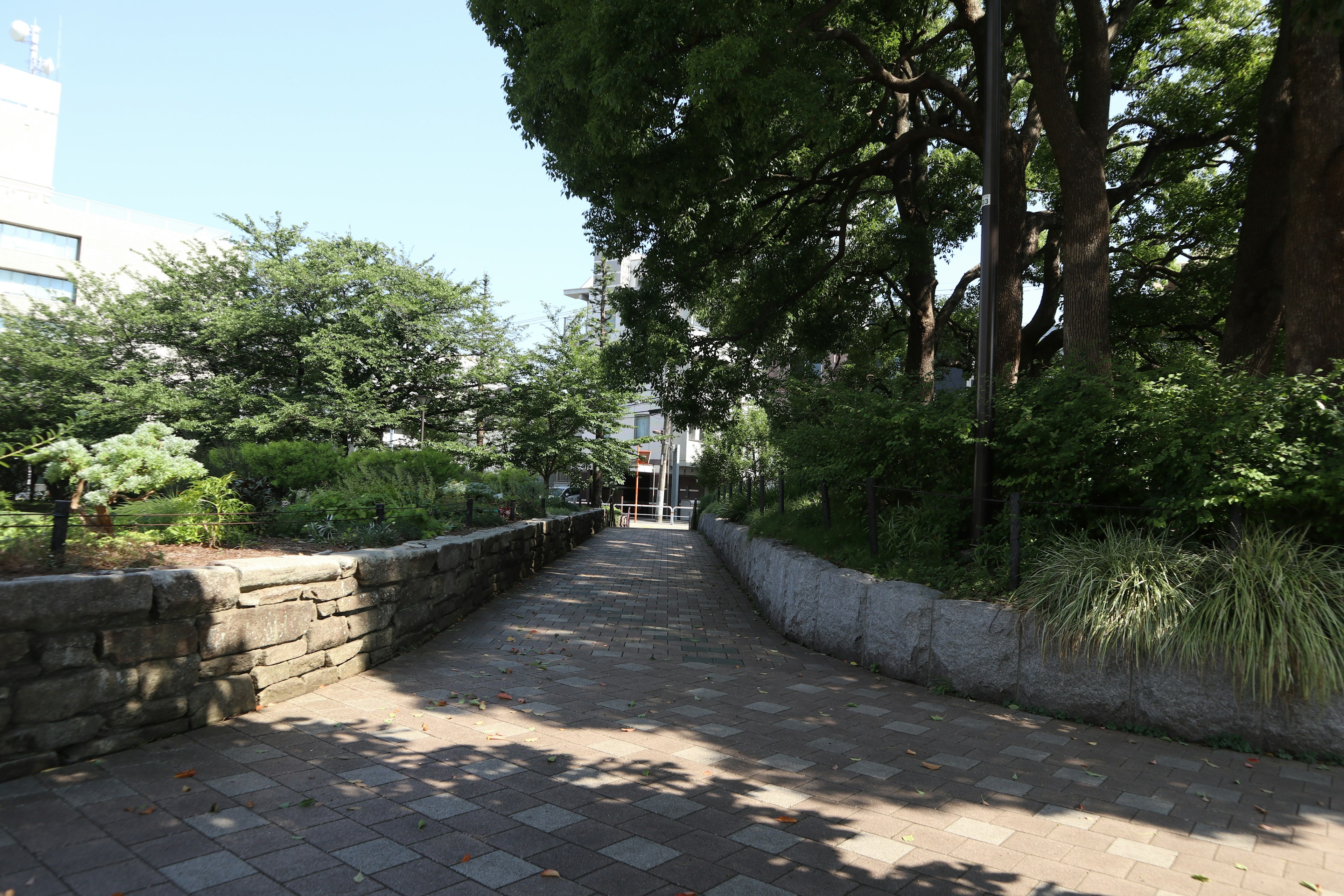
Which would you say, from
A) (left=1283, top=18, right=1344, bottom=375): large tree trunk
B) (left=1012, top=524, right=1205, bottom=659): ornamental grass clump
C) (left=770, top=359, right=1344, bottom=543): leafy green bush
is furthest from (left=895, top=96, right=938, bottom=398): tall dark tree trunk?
Answer: (left=1012, top=524, right=1205, bottom=659): ornamental grass clump

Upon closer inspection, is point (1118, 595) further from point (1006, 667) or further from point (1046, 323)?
point (1046, 323)

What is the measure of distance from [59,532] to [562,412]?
22.3 meters

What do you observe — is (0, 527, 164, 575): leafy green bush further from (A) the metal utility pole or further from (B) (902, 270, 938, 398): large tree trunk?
(B) (902, 270, 938, 398): large tree trunk

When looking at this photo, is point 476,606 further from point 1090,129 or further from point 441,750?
point 1090,129

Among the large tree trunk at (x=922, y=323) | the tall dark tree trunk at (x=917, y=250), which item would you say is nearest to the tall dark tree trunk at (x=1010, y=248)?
the tall dark tree trunk at (x=917, y=250)

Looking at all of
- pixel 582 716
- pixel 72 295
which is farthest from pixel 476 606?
pixel 72 295

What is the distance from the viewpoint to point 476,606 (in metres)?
9.38

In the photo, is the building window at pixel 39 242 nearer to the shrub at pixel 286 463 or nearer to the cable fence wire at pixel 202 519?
the shrub at pixel 286 463

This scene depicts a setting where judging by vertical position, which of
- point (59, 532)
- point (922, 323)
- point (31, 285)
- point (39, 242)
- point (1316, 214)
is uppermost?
point (39, 242)

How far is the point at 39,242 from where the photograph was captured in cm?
3844

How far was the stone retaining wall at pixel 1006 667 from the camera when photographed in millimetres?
4836

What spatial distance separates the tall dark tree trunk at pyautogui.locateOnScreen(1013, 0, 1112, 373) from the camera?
25.8 ft

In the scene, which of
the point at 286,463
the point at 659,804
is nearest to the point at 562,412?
the point at 286,463

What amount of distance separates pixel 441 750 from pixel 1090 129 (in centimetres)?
878
